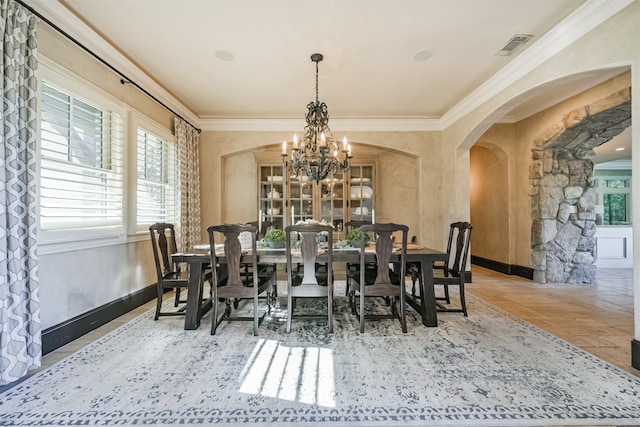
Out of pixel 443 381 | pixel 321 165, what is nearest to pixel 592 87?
pixel 321 165

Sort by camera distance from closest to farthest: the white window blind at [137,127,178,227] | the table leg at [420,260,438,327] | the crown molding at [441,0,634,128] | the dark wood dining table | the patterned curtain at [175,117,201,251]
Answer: the crown molding at [441,0,634,128], the dark wood dining table, the table leg at [420,260,438,327], the white window blind at [137,127,178,227], the patterned curtain at [175,117,201,251]

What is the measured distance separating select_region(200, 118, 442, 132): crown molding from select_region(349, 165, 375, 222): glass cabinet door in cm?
74

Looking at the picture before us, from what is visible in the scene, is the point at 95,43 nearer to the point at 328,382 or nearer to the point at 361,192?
the point at 328,382

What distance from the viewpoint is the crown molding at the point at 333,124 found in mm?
4824

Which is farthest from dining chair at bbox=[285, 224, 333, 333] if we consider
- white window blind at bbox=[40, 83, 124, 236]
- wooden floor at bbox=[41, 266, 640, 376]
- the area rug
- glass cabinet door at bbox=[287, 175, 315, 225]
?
glass cabinet door at bbox=[287, 175, 315, 225]

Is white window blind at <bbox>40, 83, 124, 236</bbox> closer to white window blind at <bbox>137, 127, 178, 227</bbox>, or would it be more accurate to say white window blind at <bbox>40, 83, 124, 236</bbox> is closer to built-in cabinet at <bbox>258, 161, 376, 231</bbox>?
white window blind at <bbox>137, 127, 178, 227</bbox>

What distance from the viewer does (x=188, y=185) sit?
4.25 meters

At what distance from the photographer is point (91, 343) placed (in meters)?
2.37

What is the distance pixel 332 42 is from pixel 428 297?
2.59 metres

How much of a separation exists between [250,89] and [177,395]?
133 inches

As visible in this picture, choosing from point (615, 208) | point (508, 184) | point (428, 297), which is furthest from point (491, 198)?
point (615, 208)

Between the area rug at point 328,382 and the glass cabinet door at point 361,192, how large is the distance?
2.84m

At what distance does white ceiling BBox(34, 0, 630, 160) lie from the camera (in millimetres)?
2262

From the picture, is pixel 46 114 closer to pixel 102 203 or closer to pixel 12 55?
pixel 12 55
